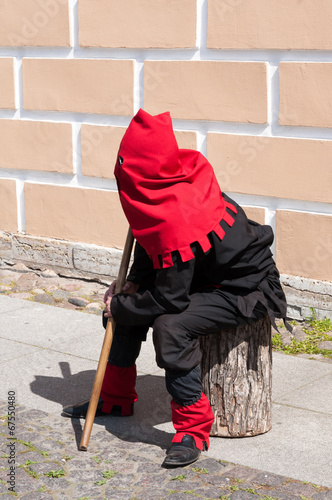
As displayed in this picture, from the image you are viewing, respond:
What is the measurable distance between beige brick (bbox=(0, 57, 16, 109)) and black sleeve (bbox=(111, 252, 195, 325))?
3737 mm

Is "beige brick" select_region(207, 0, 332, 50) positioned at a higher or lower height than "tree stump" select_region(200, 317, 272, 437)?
higher

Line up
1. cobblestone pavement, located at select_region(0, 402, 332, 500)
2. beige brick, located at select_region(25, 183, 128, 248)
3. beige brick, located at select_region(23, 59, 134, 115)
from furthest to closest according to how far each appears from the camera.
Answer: beige brick, located at select_region(25, 183, 128, 248) < beige brick, located at select_region(23, 59, 134, 115) < cobblestone pavement, located at select_region(0, 402, 332, 500)

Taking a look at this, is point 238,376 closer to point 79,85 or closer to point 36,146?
point 79,85

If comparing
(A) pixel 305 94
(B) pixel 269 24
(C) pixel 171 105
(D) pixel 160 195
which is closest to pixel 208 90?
(C) pixel 171 105

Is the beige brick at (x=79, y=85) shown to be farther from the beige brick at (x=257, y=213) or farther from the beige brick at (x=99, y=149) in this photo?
the beige brick at (x=257, y=213)

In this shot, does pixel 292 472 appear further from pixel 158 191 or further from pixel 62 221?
pixel 62 221

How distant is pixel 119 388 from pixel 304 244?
6.63 feet

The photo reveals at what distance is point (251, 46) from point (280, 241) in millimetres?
1342

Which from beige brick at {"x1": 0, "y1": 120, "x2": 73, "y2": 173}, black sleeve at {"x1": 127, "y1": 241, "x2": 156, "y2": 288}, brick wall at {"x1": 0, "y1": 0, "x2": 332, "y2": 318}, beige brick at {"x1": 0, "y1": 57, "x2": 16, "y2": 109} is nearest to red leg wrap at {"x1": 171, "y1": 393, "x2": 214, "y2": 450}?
black sleeve at {"x1": 127, "y1": 241, "x2": 156, "y2": 288}

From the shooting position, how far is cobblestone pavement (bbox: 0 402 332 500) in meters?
3.35

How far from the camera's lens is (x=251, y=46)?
564cm

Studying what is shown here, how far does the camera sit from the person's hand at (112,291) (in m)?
3.85

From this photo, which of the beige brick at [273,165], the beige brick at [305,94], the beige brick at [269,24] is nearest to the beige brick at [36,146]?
the beige brick at [273,165]

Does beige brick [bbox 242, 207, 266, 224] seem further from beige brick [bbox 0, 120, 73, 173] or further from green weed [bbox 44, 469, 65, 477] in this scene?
green weed [bbox 44, 469, 65, 477]
